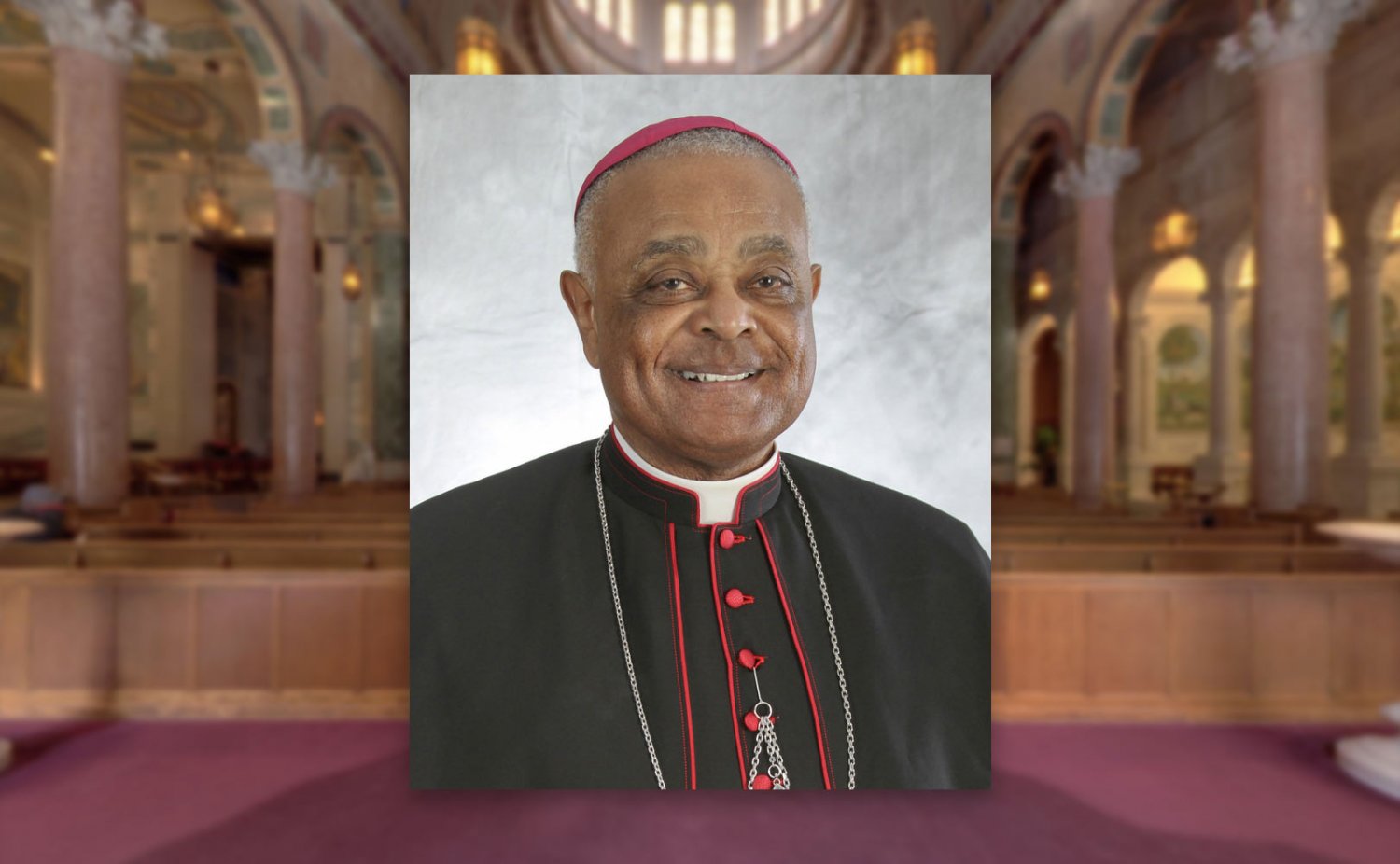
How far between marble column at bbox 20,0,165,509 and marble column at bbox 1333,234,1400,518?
15148mm

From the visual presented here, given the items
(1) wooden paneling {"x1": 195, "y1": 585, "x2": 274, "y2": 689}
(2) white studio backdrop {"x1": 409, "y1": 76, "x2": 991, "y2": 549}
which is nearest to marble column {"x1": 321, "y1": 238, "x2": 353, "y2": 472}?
(1) wooden paneling {"x1": 195, "y1": 585, "x2": 274, "y2": 689}

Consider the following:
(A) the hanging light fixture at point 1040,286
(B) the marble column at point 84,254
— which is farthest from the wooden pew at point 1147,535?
(A) the hanging light fixture at point 1040,286

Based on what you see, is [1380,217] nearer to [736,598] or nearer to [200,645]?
[736,598]

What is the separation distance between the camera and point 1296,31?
6500 millimetres

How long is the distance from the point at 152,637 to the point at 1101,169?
1197 centimetres

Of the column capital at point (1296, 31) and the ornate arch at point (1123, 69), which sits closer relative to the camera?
the column capital at point (1296, 31)

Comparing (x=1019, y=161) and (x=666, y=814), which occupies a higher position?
(x=1019, y=161)

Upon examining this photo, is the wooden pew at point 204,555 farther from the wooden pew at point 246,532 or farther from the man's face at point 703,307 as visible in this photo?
the man's face at point 703,307

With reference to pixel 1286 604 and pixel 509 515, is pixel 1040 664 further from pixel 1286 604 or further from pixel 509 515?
pixel 509 515

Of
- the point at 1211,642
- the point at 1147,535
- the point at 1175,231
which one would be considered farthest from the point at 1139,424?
the point at 1211,642

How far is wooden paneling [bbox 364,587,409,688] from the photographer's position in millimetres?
3975

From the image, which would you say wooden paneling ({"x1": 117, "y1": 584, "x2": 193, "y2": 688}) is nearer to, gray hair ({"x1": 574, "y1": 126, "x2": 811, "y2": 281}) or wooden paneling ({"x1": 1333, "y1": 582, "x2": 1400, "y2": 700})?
gray hair ({"x1": 574, "y1": 126, "x2": 811, "y2": 281})

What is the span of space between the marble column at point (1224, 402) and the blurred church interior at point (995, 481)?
6 cm

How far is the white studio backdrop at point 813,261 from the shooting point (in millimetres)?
2531
